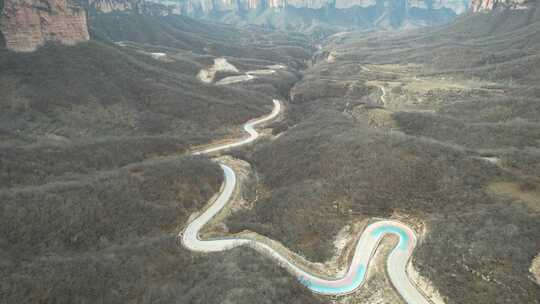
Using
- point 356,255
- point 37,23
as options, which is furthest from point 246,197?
point 37,23

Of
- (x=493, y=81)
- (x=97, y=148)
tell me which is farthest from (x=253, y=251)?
(x=493, y=81)

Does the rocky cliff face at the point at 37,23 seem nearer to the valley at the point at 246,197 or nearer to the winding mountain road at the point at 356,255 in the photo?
the valley at the point at 246,197

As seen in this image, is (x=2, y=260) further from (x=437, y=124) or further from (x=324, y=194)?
(x=437, y=124)

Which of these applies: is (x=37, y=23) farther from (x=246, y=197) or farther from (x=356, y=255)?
(x=356, y=255)

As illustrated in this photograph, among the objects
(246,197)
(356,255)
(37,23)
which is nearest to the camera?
(356,255)

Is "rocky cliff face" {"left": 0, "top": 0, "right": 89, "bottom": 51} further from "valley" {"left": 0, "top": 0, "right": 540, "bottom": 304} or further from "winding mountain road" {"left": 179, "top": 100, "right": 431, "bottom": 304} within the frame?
"winding mountain road" {"left": 179, "top": 100, "right": 431, "bottom": 304}

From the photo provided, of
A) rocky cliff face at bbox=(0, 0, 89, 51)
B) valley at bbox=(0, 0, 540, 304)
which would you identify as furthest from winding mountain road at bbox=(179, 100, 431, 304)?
rocky cliff face at bbox=(0, 0, 89, 51)

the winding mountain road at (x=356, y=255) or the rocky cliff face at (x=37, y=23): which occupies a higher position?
the rocky cliff face at (x=37, y=23)

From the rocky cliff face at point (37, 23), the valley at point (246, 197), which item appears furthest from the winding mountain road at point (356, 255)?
the rocky cliff face at point (37, 23)
